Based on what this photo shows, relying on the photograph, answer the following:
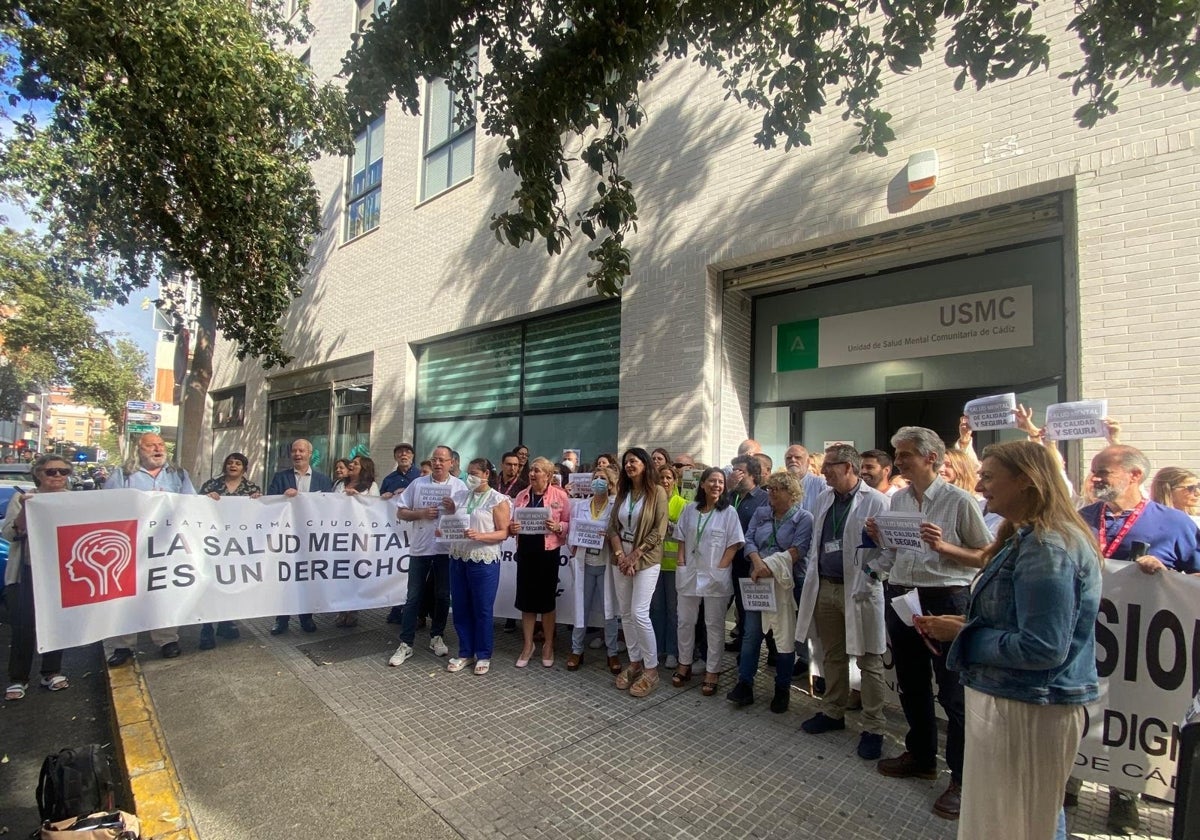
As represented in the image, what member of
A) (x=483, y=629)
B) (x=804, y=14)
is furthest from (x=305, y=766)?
(x=804, y=14)

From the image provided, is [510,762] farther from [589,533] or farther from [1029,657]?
[1029,657]

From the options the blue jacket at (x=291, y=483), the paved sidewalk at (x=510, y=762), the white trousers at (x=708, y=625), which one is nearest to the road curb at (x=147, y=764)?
the paved sidewalk at (x=510, y=762)

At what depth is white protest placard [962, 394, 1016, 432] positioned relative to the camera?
3.97 m

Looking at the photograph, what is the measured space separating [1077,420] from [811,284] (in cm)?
394

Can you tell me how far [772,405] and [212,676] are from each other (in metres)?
6.57

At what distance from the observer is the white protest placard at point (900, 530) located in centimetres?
324

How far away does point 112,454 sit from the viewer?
271 ft

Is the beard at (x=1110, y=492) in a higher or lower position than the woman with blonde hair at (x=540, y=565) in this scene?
higher

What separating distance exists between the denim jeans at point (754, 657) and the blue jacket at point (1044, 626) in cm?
223

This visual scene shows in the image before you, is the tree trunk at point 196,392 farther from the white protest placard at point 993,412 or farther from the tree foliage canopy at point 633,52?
the white protest placard at point 993,412

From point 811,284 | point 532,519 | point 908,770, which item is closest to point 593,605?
point 532,519

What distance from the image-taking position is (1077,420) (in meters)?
3.93

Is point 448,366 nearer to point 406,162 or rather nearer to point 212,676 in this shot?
point 406,162

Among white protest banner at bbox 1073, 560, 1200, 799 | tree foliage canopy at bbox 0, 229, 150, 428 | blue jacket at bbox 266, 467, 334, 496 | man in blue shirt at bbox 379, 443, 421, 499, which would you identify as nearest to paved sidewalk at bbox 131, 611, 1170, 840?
white protest banner at bbox 1073, 560, 1200, 799
